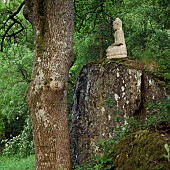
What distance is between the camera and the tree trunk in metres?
5.34

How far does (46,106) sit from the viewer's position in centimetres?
536

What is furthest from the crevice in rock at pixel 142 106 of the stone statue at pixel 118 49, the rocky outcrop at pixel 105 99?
the stone statue at pixel 118 49

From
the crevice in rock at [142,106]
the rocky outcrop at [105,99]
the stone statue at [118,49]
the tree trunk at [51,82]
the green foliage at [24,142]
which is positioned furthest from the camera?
the green foliage at [24,142]

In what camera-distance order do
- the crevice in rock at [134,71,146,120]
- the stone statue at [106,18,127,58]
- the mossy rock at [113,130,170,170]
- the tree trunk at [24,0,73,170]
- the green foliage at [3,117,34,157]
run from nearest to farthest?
the mossy rock at [113,130,170,170] → the tree trunk at [24,0,73,170] → the crevice in rock at [134,71,146,120] → the stone statue at [106,18,127,58] → the green foliage at [3,117,34,157]

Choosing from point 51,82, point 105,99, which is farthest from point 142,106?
point 51,82

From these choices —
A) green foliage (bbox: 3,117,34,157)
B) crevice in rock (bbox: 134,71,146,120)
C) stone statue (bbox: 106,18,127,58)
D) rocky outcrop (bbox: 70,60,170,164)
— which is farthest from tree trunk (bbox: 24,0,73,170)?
green foliage (bbox: 3,117,34,157)

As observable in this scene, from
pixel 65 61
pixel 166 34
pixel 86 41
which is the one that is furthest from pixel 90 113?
pixel 86 41

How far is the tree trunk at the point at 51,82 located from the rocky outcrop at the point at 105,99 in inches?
71.9

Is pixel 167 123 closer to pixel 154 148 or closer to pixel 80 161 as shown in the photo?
pixel 154 148

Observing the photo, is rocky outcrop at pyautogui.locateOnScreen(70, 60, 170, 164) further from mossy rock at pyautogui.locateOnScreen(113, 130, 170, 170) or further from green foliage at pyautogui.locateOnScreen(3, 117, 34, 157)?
green foliage at pyautogui.locateOnScreen(3, 117, 34, 157)

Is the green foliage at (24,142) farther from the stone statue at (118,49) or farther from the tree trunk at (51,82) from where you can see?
the tree trunk at (51,82)

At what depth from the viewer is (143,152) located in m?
2.79

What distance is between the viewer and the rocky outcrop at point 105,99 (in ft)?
24.1

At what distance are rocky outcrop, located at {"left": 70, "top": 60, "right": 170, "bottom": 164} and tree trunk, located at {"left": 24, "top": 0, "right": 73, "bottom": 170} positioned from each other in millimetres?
1827
